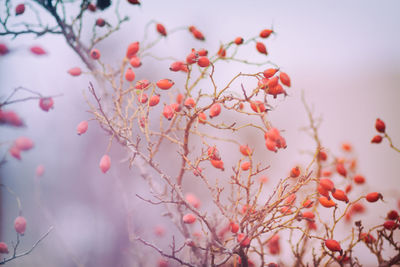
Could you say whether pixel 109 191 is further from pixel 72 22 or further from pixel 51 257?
pixel 72 22

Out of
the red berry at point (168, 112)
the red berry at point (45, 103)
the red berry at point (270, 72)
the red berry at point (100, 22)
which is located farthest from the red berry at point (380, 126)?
the red berry at point (45, 103)

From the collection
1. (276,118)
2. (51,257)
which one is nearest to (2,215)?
(51,257)

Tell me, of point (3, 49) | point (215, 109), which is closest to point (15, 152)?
point (3, 49)

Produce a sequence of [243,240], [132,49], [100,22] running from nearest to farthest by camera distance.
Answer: [243,240] < [132,49] < [100,22]

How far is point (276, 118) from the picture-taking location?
4.34 meters

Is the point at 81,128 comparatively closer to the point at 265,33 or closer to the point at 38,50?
the point at 38,50

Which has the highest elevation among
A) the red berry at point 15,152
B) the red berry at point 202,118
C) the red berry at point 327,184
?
the red berry at point 327,184

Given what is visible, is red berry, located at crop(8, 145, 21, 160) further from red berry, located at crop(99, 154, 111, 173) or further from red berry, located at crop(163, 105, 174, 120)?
red berry, located at crop(163, 105, 174, 120)

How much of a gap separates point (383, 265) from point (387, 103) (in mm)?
4279

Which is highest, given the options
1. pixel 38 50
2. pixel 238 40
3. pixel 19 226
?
pixel 238 40

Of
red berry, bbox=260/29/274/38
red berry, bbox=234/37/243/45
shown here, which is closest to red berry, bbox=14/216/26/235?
red berry, bbox=234/37/243/45

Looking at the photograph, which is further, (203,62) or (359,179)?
(359,179)

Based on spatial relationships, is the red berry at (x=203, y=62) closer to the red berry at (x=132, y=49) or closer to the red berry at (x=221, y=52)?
the red berry at (x=221, y=52)

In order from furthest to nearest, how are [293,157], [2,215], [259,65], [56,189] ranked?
[56,189], [293,157], [2,215], [259,65]
